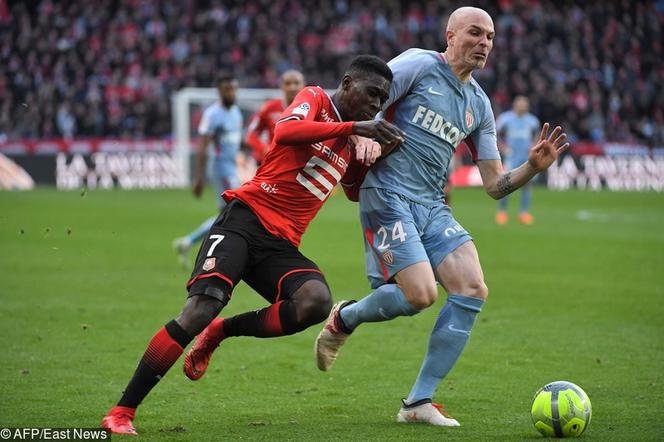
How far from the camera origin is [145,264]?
14.2 m

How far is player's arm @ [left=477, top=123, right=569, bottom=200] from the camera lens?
6.35 meters

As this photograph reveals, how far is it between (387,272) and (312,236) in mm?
12156

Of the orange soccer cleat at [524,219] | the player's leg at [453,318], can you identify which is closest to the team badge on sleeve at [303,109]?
the player's leg at [453,318]

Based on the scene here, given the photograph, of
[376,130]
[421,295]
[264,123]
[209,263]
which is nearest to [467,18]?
[376,130]

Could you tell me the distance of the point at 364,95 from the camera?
19.5 feet

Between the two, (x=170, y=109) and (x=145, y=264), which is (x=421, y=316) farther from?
(x=170, y=109)

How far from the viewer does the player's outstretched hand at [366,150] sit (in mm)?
5742

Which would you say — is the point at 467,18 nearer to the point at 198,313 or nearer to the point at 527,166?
the point at 527,166

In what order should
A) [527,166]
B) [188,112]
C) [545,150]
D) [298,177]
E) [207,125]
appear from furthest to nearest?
[188,112] < [207,125] < [527,166] < [545,150] < [298,177]

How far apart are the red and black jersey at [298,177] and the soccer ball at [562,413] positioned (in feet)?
5.60

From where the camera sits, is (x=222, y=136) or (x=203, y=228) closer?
(x=203, y=228)

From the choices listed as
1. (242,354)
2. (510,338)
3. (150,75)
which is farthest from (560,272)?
(150,75)

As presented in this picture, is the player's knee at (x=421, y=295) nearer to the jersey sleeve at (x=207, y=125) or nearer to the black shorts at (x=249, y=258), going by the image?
the black shorts at (x=249, y=258)

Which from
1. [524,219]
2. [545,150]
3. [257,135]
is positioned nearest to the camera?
[545,150]
